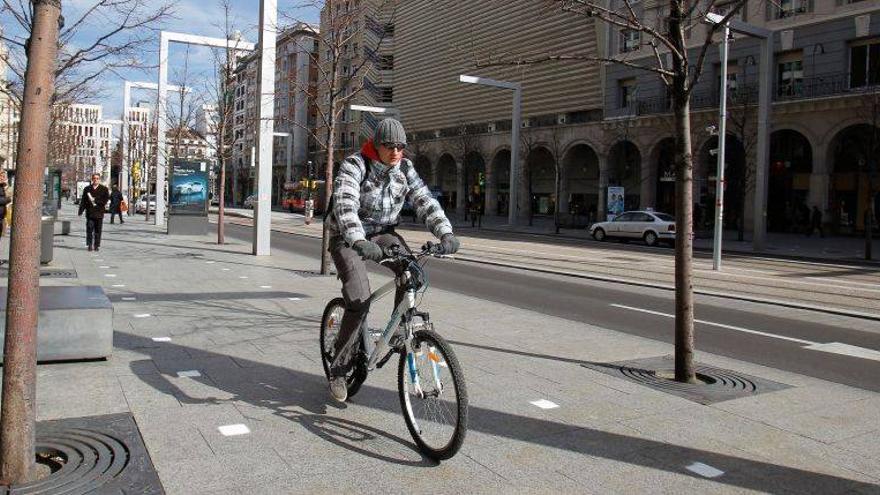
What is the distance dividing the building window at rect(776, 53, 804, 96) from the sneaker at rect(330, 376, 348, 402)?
1398 inches

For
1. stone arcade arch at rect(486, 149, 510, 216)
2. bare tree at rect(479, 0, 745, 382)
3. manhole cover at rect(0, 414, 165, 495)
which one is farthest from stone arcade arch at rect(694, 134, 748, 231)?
manhole cover at rect(0, 414, 165, 495)

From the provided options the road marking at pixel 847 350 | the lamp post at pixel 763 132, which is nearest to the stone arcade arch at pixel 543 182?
the lamp post at pixel 763 132

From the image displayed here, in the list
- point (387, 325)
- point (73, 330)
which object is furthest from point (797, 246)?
point (73, 330)

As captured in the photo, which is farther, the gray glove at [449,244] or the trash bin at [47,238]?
the trash bin at [47,238]

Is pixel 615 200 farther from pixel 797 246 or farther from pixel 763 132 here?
pixel 763 132

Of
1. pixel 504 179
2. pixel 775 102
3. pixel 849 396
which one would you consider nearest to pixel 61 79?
pixel 849 396

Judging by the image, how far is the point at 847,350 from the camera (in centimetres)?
789

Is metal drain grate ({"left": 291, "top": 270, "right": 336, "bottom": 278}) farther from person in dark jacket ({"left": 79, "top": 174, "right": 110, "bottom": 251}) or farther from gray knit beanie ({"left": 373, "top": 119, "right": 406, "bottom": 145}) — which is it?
gray knit beanie ({"left": 373, "top": 119, "right": 406, "bottom": 145})

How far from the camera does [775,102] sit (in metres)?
35.2

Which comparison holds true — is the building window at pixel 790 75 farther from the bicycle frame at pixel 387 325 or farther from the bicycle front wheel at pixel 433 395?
the bicycle front wheel at pixel 433 395

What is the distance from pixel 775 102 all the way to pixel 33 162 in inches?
1475

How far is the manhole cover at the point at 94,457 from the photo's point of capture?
3.45 m

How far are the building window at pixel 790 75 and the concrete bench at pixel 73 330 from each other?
1408 inches

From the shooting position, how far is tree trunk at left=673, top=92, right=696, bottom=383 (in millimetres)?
5996
